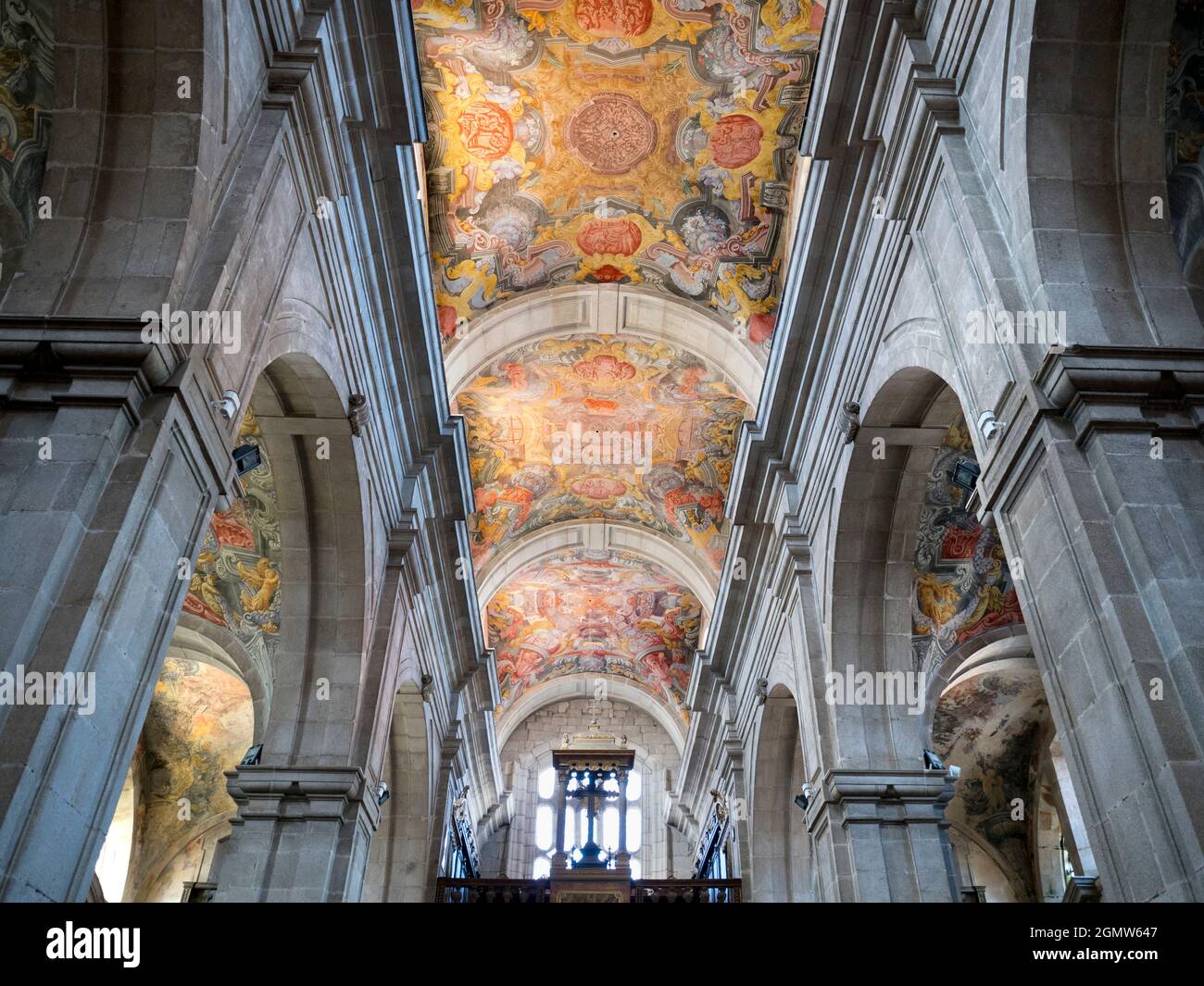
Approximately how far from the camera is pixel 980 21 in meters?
6.33

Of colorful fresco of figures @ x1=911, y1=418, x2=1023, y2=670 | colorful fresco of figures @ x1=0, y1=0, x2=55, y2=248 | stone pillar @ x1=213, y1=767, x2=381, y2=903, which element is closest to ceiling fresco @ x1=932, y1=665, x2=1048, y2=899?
colorful fresco of figures @ x1=911, y1=418, x2=1023, y2=670

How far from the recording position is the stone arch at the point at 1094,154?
5578 mm

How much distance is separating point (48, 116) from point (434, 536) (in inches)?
272

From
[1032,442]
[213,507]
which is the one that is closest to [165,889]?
[213,507]

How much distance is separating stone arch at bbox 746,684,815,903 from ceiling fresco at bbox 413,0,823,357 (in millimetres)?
4727

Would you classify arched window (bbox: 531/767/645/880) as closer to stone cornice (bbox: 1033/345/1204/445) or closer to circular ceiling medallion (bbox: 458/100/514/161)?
circular ceiling medallion (bbox: 458/100/514/161)

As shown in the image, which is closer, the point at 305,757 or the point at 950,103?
the point at 950,103

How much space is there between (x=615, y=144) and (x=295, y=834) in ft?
26.9

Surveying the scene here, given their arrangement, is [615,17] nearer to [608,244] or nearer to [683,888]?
[608,244]

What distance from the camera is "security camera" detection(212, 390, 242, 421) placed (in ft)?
18.7

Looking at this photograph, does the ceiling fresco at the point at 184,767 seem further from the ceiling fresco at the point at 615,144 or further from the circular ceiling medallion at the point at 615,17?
the circular ceiling medallion at the point at 615,17

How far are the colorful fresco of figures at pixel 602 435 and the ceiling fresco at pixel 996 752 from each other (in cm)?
439

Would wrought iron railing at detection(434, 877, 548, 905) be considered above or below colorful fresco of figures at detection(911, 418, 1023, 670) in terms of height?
below
